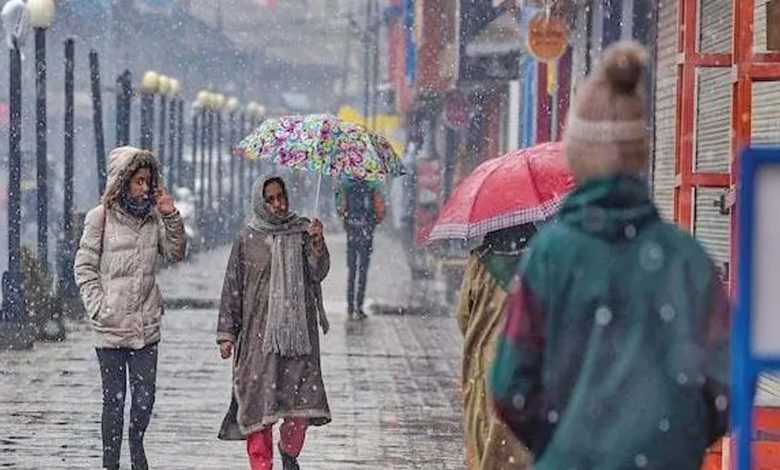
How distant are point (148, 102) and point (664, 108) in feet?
80.2

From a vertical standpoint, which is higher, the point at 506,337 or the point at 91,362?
the point at 506,337

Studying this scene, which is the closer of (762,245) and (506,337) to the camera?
(506,337)

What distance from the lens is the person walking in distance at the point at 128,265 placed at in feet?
31.0

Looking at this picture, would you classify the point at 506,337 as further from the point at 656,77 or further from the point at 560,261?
the point at 656,77

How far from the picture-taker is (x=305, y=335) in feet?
31.4

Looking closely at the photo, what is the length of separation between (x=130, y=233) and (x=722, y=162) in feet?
13.3

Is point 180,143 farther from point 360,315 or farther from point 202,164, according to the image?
point 360,315

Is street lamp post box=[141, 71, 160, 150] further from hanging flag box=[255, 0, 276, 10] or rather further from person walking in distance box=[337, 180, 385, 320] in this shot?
hanging flag box=[255, 0, 276, 10]

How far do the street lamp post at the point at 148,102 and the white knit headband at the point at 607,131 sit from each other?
3219cm

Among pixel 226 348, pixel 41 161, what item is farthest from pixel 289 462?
pixel 41 161

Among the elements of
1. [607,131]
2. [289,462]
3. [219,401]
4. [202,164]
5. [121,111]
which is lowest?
[219,401]

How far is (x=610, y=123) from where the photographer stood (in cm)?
426

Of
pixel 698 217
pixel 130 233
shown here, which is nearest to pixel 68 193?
pixel 698 217

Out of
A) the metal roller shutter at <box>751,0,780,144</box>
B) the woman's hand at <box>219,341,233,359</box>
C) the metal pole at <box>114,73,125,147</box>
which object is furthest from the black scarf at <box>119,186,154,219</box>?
the metal pole at <box>114,73,125,147</box>
